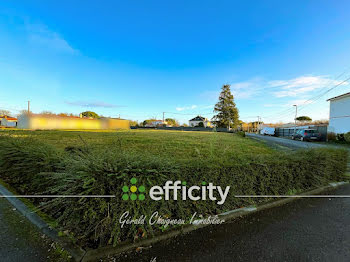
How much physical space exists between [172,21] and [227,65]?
16.1 ft

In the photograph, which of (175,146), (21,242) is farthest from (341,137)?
(21,242)

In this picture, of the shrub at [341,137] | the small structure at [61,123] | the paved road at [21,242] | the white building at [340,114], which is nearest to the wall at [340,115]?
the white building at [340,114]

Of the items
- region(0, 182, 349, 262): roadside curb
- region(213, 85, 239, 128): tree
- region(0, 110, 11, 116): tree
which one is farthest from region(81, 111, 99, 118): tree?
region(0, 182, 349, 262): roadside curb

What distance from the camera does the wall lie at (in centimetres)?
1665

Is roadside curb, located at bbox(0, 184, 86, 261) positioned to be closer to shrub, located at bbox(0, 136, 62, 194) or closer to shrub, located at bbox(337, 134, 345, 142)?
shrub, located at bbox(0, 136, 62, 194)

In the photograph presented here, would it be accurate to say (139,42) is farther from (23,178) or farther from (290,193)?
(290,193)

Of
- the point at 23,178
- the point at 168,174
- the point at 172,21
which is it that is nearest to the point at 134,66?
→ the point at 172,21

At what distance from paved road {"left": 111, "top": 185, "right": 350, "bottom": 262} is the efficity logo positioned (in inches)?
15.5

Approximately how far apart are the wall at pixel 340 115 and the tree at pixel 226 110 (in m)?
20.1

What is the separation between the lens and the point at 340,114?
695 inches

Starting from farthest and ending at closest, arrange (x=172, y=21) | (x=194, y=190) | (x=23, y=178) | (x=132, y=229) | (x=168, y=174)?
1. (x=172, y=21)
2. (x=23, y=178)
3. (x=194, y=190)
4. (x=168, y=174)
5. (x=132, y=229)

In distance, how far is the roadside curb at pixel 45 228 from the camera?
1.56m

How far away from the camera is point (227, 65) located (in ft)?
35.5

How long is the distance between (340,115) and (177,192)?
24448 mm
